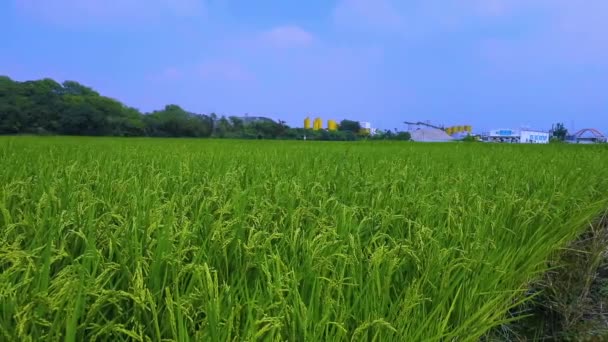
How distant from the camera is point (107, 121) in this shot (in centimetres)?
2394

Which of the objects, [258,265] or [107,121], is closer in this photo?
[258,265]

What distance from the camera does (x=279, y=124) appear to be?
Answer: 25.9m

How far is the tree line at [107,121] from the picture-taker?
2103 cm

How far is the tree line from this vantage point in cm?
2103

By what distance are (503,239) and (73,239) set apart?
1.39 meters

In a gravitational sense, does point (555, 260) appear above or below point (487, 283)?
below

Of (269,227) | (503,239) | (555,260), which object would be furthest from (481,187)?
(269,227)

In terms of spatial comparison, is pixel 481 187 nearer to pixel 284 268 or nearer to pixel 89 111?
pixel 284 268

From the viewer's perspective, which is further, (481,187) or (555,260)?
(481,187)

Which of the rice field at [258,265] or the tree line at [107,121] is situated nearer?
the rice field at [258,265]

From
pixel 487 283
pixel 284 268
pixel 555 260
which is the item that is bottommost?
pixel 555 260

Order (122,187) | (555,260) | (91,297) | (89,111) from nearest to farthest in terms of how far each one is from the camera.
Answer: (91,297)
(122,187)
(555,260)
(89,111)

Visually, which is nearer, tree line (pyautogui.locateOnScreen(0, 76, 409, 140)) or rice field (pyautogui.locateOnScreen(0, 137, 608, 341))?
rice field (pyautogui.locateOnScreen(0, 137, 608, 341))

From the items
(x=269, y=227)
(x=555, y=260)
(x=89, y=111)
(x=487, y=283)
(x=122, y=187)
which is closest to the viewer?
(x=487, y=283)
